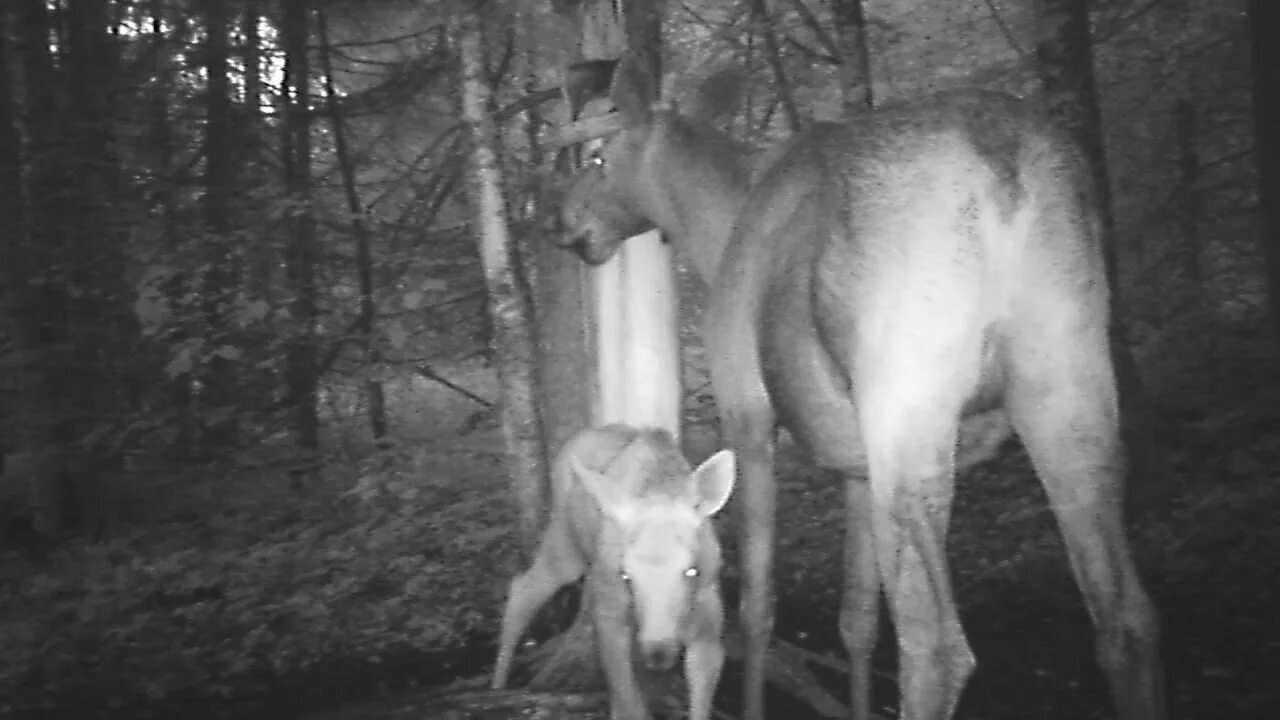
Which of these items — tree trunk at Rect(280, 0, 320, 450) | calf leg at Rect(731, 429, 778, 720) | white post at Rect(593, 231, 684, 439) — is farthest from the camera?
tree trunk at Rect(280, 0, 320, 450)

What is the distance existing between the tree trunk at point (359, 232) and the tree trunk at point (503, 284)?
142 centimetres

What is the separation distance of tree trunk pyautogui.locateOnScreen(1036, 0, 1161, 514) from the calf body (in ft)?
4.89

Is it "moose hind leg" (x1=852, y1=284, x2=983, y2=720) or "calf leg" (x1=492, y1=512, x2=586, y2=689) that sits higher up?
"moose hind leg" (x1=852, y1=284, x2=983, y2=720)

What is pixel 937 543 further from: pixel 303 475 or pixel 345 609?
pixel 303 475

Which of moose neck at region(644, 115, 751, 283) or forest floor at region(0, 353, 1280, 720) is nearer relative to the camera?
forest floor at region(0, 353, 1280, 720)

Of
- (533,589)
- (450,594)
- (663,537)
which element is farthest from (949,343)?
(450,594)

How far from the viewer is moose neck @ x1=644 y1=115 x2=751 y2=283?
141 inches

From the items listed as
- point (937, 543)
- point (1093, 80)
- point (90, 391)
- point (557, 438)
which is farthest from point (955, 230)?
point (90, 391)

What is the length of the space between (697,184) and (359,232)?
9.44 feet

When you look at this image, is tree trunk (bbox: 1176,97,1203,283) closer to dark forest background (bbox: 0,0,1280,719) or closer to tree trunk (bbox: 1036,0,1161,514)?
dark forest background (bbox: 0,0,1280,719)

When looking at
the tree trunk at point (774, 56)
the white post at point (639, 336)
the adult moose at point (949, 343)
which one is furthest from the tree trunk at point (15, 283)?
the adult moose at point (949, 343)

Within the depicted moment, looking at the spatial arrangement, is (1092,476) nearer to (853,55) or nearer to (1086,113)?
(1086,113)

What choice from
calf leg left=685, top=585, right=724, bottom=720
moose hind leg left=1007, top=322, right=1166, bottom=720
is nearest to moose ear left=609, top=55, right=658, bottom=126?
moose hind leg left=1007, top=322, right=1166, bottom=720

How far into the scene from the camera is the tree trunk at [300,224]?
19.2 feet
